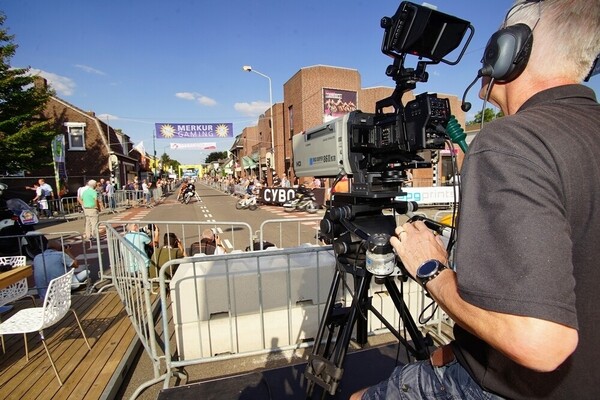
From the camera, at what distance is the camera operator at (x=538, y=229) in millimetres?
683

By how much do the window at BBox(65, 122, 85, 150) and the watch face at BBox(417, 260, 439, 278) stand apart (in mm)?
29174

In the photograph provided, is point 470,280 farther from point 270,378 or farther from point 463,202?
point 270,378

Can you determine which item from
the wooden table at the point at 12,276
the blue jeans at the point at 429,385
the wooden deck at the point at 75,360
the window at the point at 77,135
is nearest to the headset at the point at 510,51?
the blue jeans at the point at 429,385

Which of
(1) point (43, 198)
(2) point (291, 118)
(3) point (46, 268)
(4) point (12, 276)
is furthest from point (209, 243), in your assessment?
(2) point (291, 118)

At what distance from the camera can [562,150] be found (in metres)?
0.73

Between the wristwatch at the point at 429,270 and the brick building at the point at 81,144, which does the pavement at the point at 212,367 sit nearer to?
the wristwatch at the point at 429,270

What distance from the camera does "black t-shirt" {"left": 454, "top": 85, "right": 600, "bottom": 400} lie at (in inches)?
26.7

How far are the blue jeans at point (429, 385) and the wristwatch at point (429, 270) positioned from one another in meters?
0.37

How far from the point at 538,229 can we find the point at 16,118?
2031 cm

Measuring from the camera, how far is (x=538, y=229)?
2.22 ft

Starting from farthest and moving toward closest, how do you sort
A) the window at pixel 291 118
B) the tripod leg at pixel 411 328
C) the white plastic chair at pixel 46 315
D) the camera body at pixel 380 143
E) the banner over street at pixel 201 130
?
the banner over street at pixel 201 130 < the window at pixel 291 118 < the white plastic chair at pixel 46 315 < the tripod leg at pixel 411 328 < the camera body at pixel 380 143

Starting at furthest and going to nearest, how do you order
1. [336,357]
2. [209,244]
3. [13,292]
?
[209,244]
[13,292]
[336,357]

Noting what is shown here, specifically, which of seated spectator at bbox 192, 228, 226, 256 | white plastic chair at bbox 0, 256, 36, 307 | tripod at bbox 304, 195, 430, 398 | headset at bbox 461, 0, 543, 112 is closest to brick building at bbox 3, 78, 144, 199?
seated spectator at bbox 192, 228, 226, 256

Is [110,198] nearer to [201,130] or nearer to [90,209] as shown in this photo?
[90,209]
